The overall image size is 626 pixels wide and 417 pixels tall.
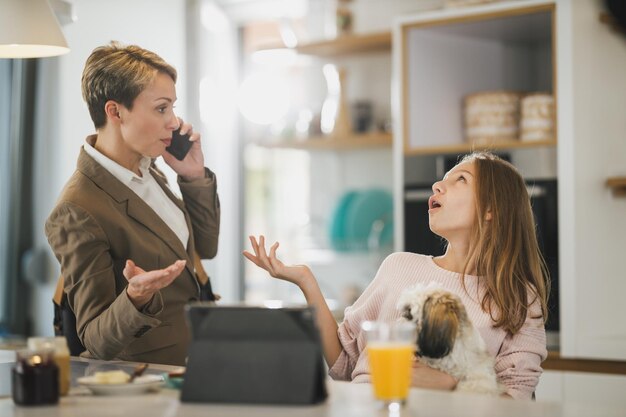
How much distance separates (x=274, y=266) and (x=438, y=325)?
0.51 meters

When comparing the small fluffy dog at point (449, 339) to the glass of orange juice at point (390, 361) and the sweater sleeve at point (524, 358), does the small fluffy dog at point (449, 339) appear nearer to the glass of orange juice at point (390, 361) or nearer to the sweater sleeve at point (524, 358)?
the sweater sleeve at point (524, 358)

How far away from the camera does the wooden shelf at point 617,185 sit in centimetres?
312

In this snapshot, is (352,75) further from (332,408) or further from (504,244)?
(332,408)

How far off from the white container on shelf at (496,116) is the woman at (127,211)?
1.40m

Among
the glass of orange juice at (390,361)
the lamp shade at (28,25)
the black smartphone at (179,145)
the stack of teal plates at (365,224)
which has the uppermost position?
the lamp shade at (28,25)

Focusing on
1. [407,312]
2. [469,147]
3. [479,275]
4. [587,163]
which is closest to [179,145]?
[479,275]

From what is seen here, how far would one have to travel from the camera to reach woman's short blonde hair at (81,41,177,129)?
7.48 feet

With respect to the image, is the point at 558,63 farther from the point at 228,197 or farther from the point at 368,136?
the point at 228,197

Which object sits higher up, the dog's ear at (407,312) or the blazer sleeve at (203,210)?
the blazer sleeve at (203,210)

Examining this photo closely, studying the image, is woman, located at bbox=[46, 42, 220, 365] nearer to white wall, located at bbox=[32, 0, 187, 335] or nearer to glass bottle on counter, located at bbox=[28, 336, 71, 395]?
glass bottle on counter, located at bbox=[28, 336, 71, 395]

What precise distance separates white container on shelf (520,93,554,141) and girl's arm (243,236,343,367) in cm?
147

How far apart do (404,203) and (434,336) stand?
1947mm

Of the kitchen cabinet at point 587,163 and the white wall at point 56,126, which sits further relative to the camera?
the white wall at point 56,126

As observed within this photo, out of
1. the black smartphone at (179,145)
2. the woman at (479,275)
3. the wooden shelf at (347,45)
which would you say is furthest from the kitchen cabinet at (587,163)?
the black smartphone at (179,145)
